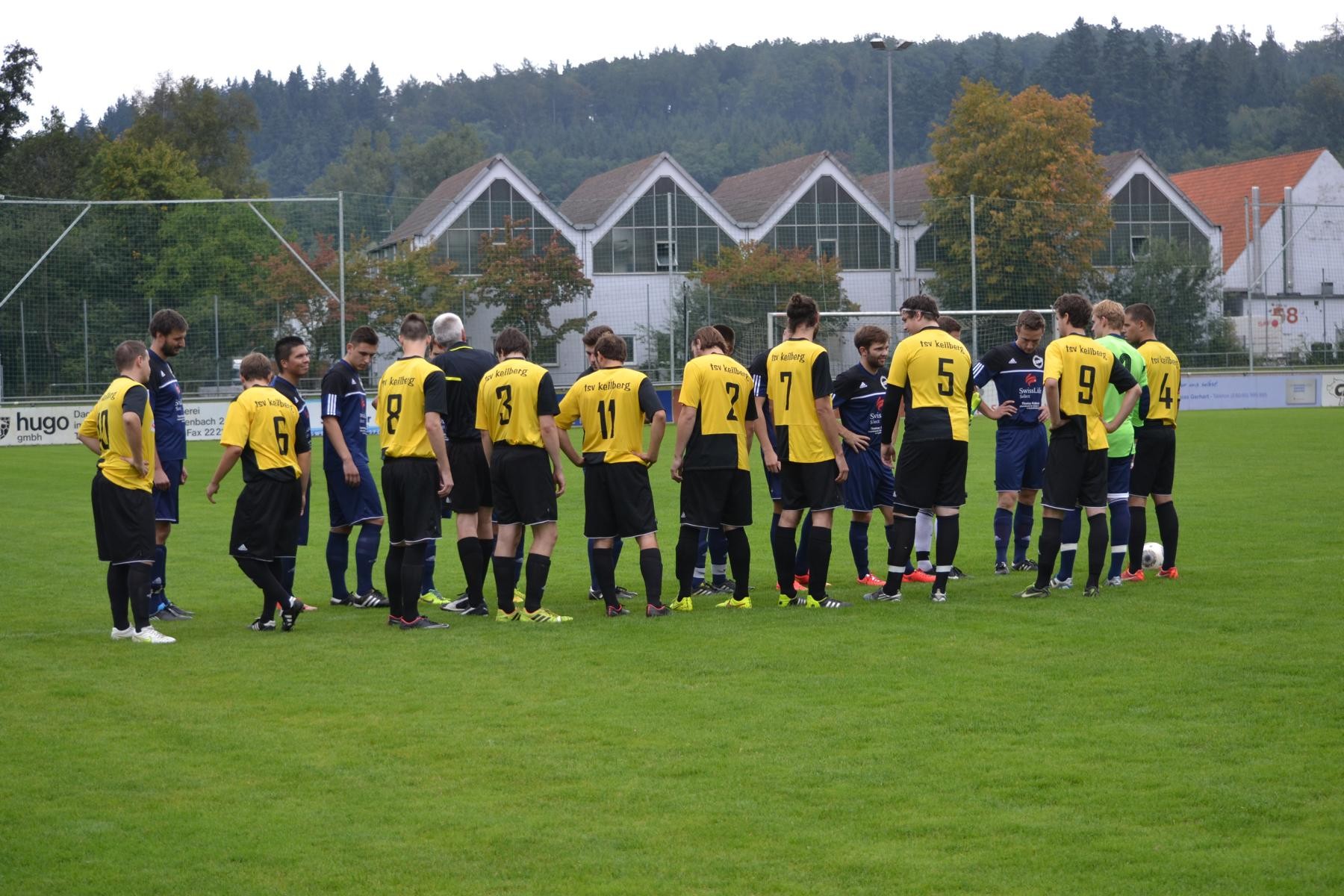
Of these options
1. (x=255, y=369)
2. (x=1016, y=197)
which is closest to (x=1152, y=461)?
(x=255, y=369)

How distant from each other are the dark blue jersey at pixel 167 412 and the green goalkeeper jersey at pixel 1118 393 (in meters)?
6.83

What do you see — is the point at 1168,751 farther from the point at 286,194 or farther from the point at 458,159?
the point at 286,194

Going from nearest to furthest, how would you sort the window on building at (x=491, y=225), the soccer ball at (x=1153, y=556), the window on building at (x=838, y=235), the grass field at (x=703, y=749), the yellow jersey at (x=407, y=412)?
1. the grass field at (x=703, y=749)
2. the yellow jersey at (x=407, y=412)
3. the soccer ball at (x=1153, y=556)
4. the window on building at (x=491, y=225)
5. the window on building at (x=838, y=235)

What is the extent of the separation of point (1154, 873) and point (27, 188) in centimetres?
5903

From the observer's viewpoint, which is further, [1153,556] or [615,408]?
[1153,556]

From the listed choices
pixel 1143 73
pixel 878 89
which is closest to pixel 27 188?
pixel 1143 73

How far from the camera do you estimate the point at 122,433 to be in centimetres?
887

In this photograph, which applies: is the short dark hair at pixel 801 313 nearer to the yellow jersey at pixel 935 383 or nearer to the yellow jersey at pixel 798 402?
the yellow jersey at pixel 798 402

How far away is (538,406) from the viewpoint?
9.45 meters

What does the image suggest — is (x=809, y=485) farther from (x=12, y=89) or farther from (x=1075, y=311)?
(x=12, y=89)

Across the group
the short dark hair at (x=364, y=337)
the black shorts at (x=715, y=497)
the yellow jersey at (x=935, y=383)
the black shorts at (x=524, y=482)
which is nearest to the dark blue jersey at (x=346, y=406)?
the short dark hair at (x=364, y=337)

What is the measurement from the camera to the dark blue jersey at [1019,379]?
453 inches

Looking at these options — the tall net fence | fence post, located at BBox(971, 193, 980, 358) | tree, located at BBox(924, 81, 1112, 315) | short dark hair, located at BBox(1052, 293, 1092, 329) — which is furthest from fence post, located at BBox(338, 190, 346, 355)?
short dark hair, located at BBox(1052, 293, 1092, 329)

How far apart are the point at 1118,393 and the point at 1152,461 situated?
0.72 metres
